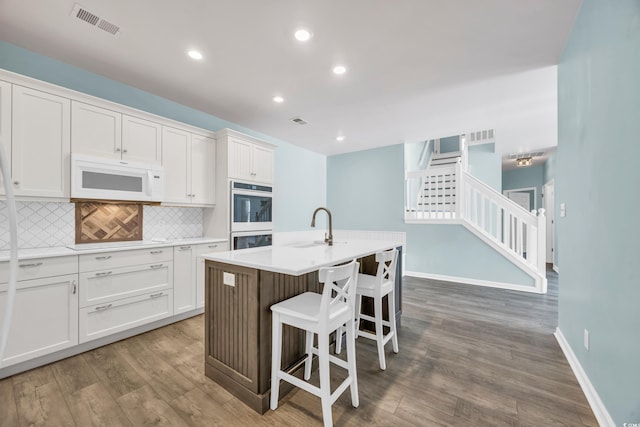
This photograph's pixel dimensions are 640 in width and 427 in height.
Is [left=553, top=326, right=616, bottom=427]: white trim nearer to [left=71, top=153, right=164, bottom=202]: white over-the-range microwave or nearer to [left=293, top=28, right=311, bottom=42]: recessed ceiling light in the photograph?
[left=293, top=28, right=311, bottom=42]: recessed ceiling light

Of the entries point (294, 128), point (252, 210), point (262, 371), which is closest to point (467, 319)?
point (262, 371)

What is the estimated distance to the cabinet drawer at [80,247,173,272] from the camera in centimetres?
239

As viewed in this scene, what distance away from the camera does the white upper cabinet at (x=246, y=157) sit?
A: 3.58 m

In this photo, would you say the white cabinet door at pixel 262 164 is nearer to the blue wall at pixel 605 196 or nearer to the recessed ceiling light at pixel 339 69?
the recessed ceiling light at pixel 339 69

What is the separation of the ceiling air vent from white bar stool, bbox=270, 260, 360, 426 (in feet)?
8.32

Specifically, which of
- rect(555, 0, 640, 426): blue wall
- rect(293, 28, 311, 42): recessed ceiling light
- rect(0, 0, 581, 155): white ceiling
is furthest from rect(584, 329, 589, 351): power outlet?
rect(293, 28, 311, 42): recessed ceiling light

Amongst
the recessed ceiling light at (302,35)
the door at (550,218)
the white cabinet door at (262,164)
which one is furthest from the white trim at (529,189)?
the recessed ceiling light at (302,35)

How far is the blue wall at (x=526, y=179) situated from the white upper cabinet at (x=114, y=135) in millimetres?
9367

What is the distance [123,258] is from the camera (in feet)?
8.56

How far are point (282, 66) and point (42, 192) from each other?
2.45 m

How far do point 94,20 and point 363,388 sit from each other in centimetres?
344

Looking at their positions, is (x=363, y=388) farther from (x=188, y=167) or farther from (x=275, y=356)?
(x=188, y=167)

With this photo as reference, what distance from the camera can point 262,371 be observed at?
67.3 inches

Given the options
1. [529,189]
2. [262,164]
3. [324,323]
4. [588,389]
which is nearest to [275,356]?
[324,323]
